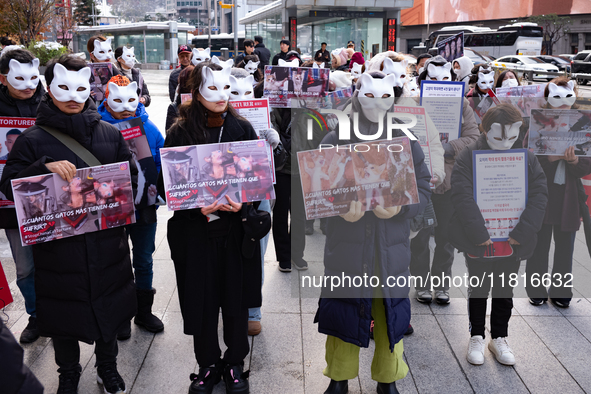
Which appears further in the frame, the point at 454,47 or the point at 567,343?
the point at 454,47

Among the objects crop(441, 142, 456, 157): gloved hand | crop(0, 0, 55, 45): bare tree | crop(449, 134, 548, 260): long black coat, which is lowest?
crop(449, 134, 548, 260): long black coat

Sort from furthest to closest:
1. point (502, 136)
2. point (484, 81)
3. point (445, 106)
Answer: point (484, 81) → point (445, 106) → point (502, 136)

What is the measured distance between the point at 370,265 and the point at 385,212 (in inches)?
12.3

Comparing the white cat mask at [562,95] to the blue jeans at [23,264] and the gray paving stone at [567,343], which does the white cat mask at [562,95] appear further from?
the blue jeans at [23,264]

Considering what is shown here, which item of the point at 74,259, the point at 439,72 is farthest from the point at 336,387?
the point at 439,72

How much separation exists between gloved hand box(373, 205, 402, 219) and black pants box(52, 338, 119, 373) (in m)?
1.72

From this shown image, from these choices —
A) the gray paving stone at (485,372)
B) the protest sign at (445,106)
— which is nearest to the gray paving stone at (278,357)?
the gray paving stone at (485,372)

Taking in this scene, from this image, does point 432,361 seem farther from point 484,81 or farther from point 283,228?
point 484,81

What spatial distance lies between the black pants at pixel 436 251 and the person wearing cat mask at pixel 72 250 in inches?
93.3

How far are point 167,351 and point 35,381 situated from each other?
2020 millimetres

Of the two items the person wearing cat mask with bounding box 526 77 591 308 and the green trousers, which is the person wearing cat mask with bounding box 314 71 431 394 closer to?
the green trousers

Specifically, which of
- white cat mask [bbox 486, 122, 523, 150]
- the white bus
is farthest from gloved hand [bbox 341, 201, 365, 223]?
the white bus

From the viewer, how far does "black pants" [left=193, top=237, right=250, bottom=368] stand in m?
3.02

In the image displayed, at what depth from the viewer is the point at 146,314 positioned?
12.7 feet
